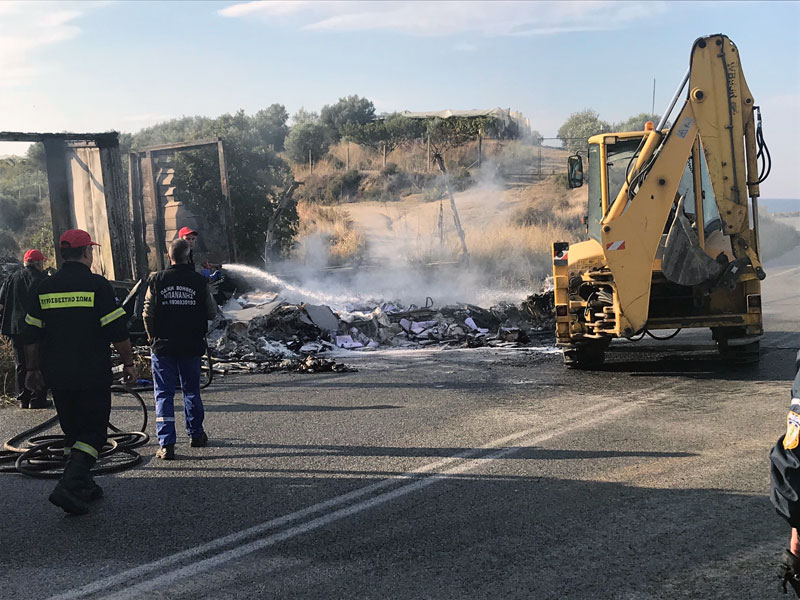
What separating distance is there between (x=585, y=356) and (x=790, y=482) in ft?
26.8

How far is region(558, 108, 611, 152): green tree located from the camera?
171 ft

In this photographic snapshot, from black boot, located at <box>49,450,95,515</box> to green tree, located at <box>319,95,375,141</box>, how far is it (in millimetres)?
51601

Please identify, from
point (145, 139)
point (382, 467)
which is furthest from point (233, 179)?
point (145, 139)

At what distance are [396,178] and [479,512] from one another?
38426 mm

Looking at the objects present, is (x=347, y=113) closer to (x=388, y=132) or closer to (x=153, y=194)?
(x=388, y=132)

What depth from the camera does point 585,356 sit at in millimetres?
11016

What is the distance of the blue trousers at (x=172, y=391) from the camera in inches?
277

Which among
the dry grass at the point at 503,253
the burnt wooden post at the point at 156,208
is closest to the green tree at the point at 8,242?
the burnt wooden post at the point at 156,208

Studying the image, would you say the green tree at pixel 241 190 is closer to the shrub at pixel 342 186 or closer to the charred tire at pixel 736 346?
the charred tire at pixel 736 346

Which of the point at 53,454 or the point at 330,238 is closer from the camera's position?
the point at 53,454

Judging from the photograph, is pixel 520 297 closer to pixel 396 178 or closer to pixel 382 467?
pixel 382 467

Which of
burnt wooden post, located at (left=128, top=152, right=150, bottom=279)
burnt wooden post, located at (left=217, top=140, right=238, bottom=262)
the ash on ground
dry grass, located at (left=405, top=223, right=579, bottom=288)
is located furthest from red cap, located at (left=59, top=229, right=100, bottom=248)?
dry grass, located at (left=405, top=223, right=579, bottom=288)

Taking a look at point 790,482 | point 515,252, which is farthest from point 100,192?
point 790,482

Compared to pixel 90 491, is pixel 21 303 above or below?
above
